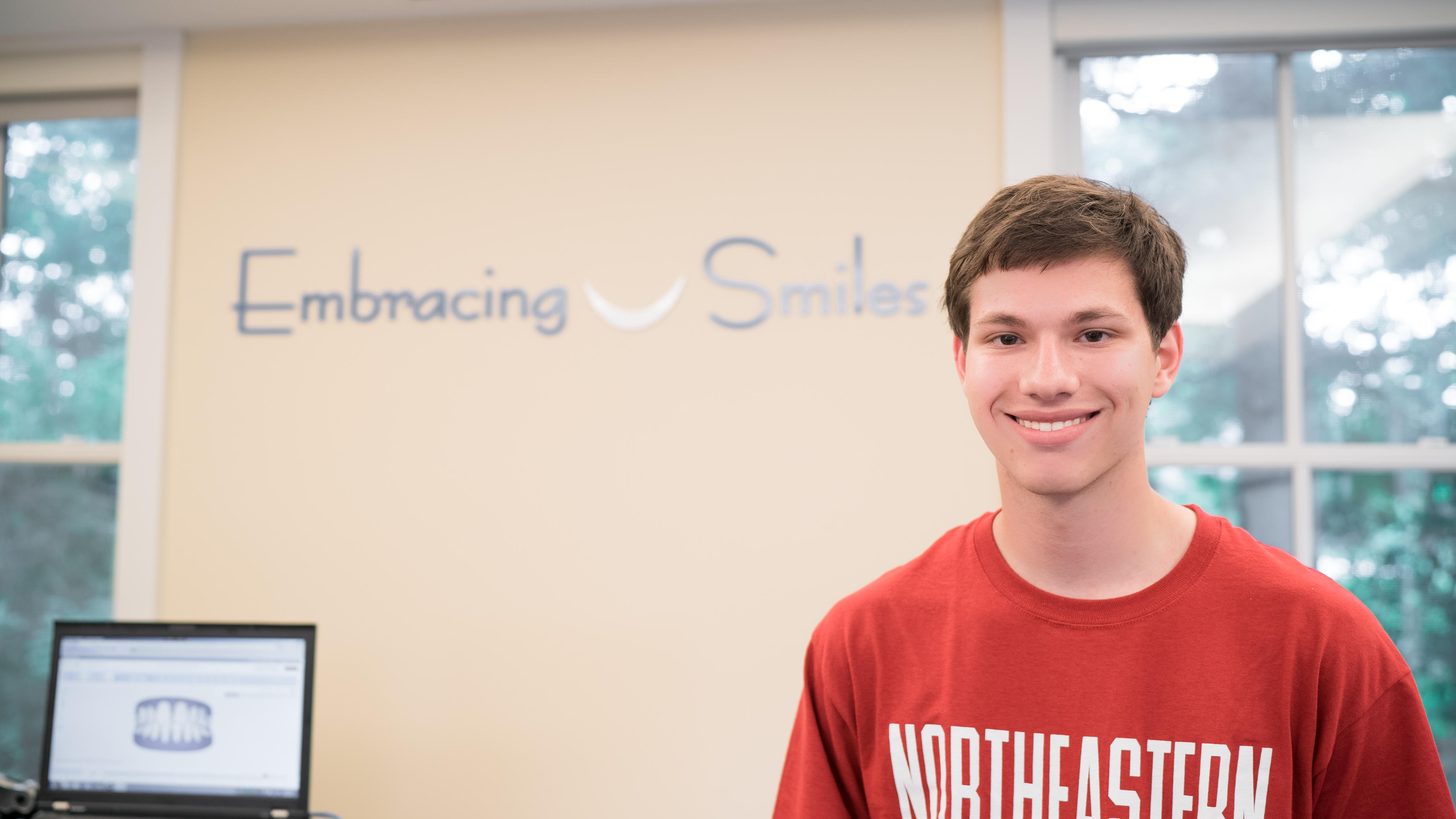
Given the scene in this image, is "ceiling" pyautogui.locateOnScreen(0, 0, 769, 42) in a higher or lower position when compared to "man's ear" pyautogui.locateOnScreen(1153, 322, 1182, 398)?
higher

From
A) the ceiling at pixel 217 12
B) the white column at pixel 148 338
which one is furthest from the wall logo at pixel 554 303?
the ceiling at pixel 217 12

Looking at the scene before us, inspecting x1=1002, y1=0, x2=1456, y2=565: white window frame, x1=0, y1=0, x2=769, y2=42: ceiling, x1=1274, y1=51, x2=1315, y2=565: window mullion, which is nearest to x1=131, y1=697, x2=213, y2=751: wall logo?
x1=0, y1=0, x2=769, y2=42: ceiling

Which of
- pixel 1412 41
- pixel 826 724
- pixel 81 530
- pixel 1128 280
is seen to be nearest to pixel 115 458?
pixel 81 530

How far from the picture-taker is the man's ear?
1.13m

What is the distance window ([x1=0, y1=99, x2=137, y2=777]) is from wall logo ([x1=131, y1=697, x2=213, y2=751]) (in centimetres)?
69

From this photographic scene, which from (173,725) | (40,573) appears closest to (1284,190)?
(173,725)

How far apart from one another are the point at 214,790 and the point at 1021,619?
1787mm

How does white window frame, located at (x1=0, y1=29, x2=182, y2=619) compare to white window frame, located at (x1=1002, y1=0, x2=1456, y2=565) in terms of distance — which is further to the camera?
white window frame, located at (x1=0, y1=29, x2=182, y2=619)

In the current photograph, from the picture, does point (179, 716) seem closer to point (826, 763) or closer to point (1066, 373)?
point (826, 763)

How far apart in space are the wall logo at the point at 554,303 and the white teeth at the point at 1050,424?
1.20 m

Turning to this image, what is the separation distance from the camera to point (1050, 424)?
1.07 meters

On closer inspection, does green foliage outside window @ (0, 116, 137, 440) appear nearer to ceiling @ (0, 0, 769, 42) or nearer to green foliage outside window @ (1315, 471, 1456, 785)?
ceiling @ (0, 0, 769, 42)

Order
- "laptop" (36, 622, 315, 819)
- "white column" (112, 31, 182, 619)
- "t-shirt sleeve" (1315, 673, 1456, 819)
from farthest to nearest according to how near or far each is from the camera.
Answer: "white column" (112, 31, 182, 619) → "laptop" (36, 622, 315, 819) → "t-shirt sleeve" (1315, 673, 1456, 819)

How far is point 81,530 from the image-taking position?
2.59 m
